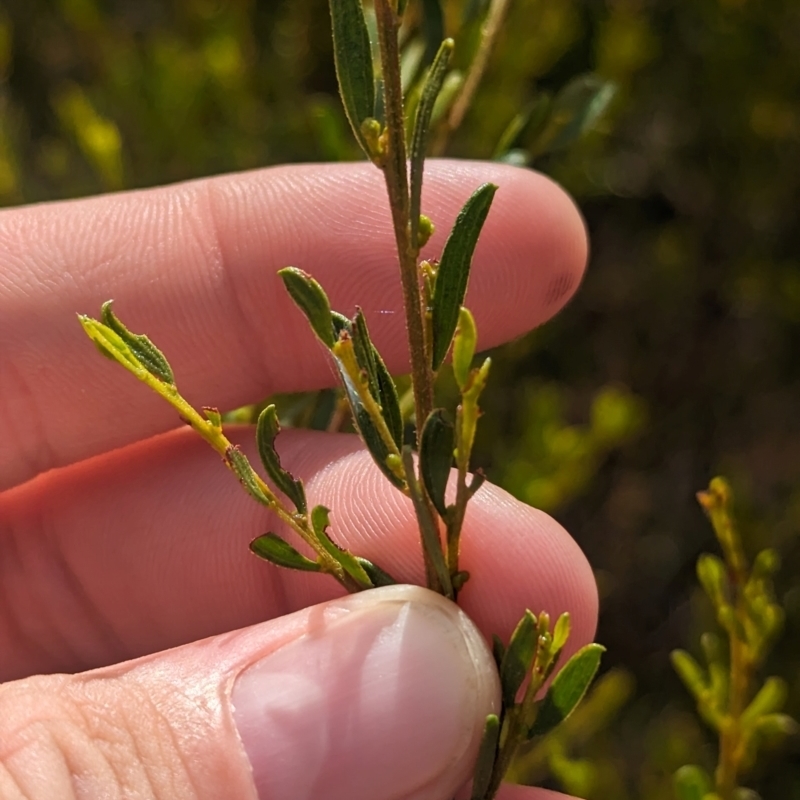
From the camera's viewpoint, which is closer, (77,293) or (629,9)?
(77,293)

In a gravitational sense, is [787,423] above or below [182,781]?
below

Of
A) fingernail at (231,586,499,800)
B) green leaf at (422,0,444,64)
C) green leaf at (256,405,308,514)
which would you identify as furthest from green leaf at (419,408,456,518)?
green leaf at (422,0,444,64)

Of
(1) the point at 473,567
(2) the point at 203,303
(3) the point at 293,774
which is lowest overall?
(3) the point at 293,774

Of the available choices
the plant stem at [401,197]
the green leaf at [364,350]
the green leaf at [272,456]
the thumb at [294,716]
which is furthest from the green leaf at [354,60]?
the thumb at [294,716]

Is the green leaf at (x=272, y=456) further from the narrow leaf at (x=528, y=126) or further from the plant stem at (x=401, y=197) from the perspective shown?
the narrow leaf at (x=528, y=126)

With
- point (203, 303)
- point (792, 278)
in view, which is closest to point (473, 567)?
point (203, 303)

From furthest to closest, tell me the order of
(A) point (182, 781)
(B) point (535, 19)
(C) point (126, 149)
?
(C) point (126, 149) → (B) point (535, 19) → (A) point (182, 781)

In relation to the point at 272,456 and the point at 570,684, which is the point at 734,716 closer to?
the point at 570,684

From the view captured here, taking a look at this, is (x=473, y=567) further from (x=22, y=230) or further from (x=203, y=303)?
(x=22, y=230)
